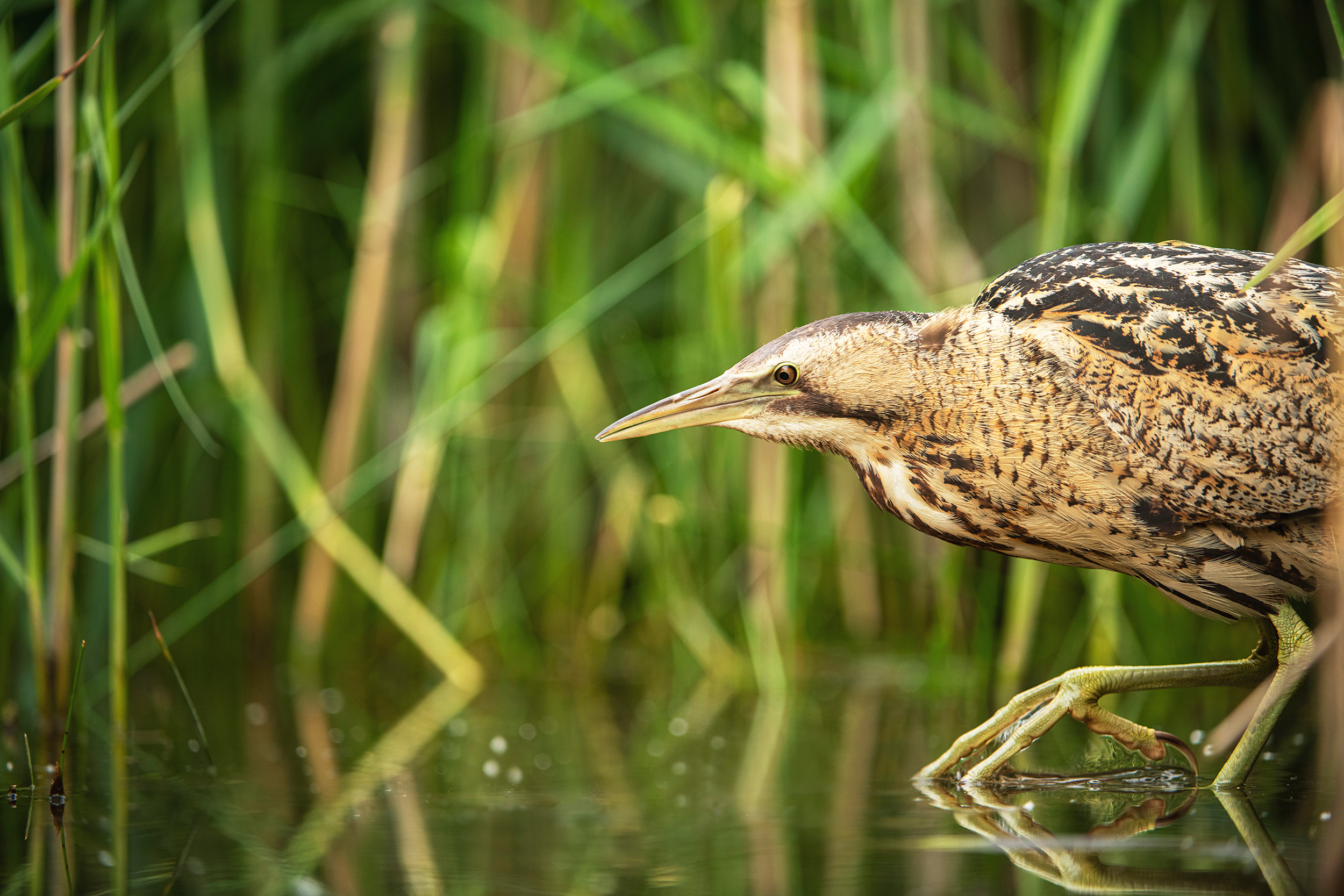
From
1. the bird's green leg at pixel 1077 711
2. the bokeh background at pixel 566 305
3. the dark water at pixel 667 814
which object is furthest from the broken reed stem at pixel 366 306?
the bird's green leg at pixel 1077 711

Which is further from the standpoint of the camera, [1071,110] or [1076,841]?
[1071,110]

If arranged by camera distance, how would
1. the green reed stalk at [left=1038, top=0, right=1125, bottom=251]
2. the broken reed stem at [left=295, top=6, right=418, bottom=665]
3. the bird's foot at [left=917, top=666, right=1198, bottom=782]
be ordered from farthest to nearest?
the broken reed stem at [left=295, top=6, right=418, bottom=665]
the green reed stalk at [left=1038, top=0, right=1125, bottom=251]
the bird's foot at [left=917, top=666, right=1198, bottom=782]

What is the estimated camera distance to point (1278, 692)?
2.08 m

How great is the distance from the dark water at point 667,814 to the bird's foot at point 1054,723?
5 cm

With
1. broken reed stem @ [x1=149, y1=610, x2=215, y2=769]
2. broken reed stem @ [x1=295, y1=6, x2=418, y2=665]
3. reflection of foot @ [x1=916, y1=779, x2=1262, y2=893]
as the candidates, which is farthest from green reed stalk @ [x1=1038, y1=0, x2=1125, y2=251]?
broken reed stem @ [x1=149, y1=610, x2=215, y2=769]

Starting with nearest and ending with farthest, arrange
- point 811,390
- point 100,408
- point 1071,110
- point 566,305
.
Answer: point 811,390
point 1071,110
point 100,408
point 566,305

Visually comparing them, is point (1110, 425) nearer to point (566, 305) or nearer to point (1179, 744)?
point (1179, 744)

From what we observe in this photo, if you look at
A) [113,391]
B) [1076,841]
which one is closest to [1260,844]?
[1076,841]

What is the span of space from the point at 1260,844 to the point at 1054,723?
0.52 metres

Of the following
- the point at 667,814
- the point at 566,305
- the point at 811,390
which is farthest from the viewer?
the point at 566,305

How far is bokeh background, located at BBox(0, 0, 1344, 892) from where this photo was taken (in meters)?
3.24

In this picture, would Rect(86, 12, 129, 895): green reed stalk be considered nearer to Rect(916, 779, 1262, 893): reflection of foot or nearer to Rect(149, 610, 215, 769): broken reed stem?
Rect(149, 610, 215, 769): broken reed stem

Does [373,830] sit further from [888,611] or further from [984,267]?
[984,267]

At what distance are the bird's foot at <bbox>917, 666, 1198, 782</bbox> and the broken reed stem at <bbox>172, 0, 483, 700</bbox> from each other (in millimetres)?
1630
